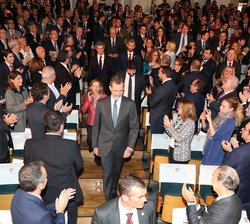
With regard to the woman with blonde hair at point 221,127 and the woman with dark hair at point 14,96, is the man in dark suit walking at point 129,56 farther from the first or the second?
the woman with blonde hair at point 221,127

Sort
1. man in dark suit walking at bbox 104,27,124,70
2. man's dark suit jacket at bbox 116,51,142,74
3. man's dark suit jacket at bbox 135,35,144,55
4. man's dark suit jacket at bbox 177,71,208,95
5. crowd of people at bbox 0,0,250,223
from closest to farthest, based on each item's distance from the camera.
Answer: crowd of people at bbox 0,0,250,223 < man's dark suit jacket at bbox 177,71,208,95 < man's dark suit jacket at bbox 116,51,142,74 < man in dark suit walking at bbox 104,27,124,70 < man's dark suit jacket at bbox 135,35,144,55

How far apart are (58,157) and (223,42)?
705 cm

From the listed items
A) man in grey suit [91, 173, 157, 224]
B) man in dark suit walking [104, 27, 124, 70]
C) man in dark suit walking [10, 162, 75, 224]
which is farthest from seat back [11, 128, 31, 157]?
man in dark suit walking [104, 27, 124, 70]

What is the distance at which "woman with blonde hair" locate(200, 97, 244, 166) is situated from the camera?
15.0 ft

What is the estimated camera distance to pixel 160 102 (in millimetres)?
5598

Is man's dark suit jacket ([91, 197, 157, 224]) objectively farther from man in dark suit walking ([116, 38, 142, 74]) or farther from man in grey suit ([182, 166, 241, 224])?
man in dark suit walking ([116, 38, 142, 74])

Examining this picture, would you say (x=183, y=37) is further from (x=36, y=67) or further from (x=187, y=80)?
(x=36, y=67)

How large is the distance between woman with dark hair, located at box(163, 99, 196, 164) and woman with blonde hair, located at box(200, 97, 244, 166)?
9.6 inches

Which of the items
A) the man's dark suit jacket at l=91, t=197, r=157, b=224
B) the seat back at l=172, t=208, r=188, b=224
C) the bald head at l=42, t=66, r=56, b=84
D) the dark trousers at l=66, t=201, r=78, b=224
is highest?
the bald head at l=42, t=66, r=56, b=84

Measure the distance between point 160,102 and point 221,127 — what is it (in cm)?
126

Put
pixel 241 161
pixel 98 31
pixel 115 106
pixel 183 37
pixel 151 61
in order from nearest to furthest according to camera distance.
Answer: pixel 241 161
pixel 115 106
pixel 151 61
pixel 183 37
pixel 98 31

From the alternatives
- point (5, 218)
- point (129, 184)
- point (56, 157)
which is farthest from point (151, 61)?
point (129, 184)

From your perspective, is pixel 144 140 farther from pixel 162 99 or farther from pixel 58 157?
pixel 58 157

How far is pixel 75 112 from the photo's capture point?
20.1ft
